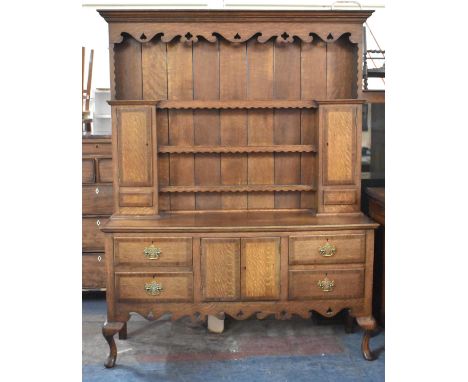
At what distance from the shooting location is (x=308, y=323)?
123 inches

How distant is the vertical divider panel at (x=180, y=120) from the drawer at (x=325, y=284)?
792 millimetres

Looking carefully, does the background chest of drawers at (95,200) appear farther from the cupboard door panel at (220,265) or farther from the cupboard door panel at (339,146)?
the cupboard door panel at (339,146)

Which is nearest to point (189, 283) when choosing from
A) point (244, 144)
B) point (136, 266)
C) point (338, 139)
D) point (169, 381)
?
point (136, 266)

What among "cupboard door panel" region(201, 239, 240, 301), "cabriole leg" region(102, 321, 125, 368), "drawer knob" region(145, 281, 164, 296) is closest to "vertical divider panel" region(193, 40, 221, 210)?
"cupboard door panel" region(201, 239, 240, 301)

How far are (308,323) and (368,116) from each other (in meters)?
1.36

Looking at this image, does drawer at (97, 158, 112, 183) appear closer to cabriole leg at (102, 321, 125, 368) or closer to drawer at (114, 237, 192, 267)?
drawer at (114, 237, 192, 267)

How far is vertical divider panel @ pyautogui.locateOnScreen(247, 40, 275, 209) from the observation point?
2898mm

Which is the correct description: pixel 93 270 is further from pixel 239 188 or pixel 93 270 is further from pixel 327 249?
pixel 327 249

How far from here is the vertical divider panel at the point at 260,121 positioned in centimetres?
290

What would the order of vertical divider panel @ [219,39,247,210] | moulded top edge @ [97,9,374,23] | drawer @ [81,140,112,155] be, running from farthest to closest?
drawer @ [81,140,112,155] → vertical divider panel @ [219,39,247,210] → moulded top edge @ [97,9,374,23]

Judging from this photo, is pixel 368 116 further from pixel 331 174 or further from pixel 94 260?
pixel 94 260

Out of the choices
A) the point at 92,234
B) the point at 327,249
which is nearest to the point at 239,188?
the point at 327,249

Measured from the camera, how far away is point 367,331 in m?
2.61

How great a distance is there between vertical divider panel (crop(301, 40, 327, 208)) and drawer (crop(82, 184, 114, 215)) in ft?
4.36
